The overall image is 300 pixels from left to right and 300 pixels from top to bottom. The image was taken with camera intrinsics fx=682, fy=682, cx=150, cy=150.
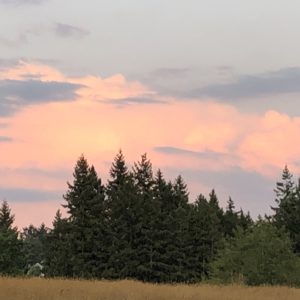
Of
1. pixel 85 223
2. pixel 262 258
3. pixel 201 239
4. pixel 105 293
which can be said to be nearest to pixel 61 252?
pixel 85 223

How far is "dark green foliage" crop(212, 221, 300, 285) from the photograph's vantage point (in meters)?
39.7

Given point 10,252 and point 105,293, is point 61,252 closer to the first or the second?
point 10,252

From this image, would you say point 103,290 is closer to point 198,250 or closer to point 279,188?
point 198,250

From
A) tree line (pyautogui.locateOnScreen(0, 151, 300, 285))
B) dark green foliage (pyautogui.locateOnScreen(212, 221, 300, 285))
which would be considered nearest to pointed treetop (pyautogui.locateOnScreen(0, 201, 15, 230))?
tree line (pyautogui.locateOnScreen(0, 151, 300, 285))

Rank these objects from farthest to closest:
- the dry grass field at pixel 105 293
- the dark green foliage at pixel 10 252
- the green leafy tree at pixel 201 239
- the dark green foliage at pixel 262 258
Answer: the green leafy tree at pixel 201 239 < the dark green foliage at pixel 10 252 < the dark green foliage at pixel 262 258 < the dry grass field at pixel 105 293

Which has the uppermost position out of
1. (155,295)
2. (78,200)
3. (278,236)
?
(78,200)

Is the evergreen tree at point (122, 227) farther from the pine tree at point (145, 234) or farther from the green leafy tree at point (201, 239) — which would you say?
the green leafy tree at point (201, 239)

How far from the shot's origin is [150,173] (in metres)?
69.4

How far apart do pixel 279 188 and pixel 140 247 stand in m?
31.9

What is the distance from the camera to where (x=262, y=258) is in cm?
4056

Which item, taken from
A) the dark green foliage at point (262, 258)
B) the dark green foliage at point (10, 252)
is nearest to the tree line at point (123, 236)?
the dark green foliage at point (10, 252)

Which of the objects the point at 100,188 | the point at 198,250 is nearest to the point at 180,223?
the point at 198,250

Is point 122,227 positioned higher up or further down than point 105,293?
higher up

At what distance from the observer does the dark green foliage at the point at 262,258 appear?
3972 centimetres
